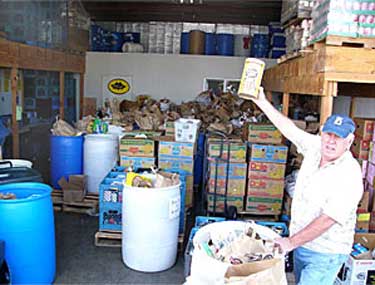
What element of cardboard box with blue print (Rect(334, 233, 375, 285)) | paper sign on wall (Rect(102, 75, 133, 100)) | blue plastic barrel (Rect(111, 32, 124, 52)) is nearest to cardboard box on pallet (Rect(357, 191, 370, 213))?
cardboard box with blue print (Rect(334, 233, 375, 285))

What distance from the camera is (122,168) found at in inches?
186

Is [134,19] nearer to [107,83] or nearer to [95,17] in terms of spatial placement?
[95,17]

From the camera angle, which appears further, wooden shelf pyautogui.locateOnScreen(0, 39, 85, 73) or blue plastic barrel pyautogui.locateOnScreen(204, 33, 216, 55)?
blue plastic barrel pyautogui.locateOnScreen(204, 33, 216, 55)

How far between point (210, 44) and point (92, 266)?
7.30m

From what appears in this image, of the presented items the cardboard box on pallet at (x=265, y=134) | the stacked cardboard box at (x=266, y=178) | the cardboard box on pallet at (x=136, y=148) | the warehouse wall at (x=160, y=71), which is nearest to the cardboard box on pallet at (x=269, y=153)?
the stacked cardboard box at (x=266, y=178)

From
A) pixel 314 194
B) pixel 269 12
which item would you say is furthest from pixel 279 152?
pixel 269 12

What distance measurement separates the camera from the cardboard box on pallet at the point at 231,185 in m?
4.84

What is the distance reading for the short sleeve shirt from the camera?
2016 mm

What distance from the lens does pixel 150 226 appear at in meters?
3.47

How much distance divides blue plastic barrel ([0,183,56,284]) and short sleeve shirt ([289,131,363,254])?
1.89m

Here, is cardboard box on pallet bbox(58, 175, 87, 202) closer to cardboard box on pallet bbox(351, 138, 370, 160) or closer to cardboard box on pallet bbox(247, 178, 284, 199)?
cardboard box on pallet bbox(247, 178, 284, 199)

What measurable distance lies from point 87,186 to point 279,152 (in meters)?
2.67

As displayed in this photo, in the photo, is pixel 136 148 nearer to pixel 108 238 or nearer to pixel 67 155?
pixel 67 155

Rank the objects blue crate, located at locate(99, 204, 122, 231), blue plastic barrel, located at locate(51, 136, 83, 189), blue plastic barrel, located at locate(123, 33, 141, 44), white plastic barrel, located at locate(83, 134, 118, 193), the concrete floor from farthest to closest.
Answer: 1. blue plastic barrel, located at locate(123, 33, 141, 44)
2. blue plastic barrel, located at locate(51, 136, 83, 189)
3. white plastic barrel, located at locate(83, 134, 118, 193)
4. blue crate, located at locate(99, 204, 122, 231)
5. the concrete floor
